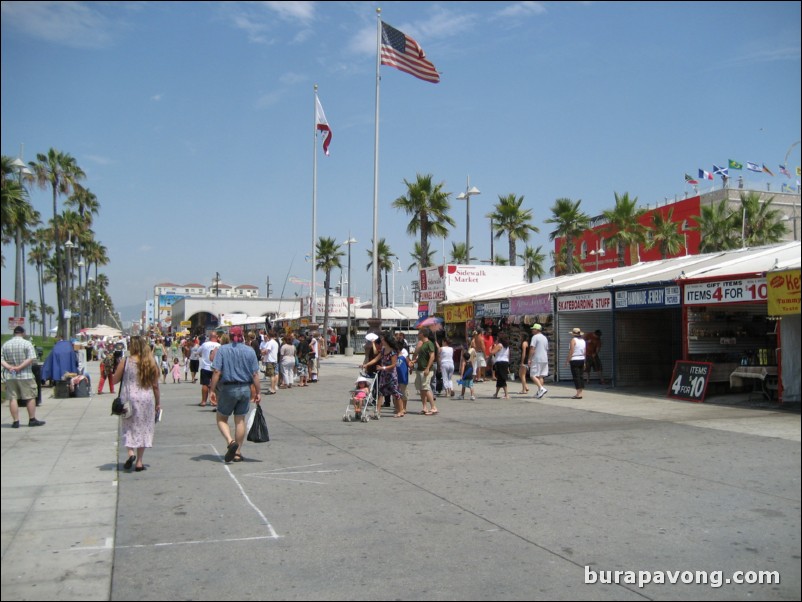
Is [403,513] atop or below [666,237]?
below

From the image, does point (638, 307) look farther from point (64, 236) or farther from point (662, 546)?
point (64, 236)

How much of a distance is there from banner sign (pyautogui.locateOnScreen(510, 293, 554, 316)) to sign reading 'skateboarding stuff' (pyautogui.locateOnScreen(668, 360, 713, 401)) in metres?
5.33

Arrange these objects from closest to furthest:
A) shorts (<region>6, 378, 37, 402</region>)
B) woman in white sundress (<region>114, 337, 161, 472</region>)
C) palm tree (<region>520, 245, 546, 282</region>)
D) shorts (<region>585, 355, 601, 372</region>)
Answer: woman in white sundress (<region>114, 337, 161, 472</region>), shorts (<region>6, 378, 37, 402</region>), shorts (<region>585, 355, 601, 372</region>), palm tree (<region>520, 245, 546, 282</region>)

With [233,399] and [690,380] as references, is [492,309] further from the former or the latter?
[233,399]

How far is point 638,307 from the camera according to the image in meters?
17.4

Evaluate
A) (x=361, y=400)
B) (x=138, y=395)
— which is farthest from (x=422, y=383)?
(x=138, y=395)

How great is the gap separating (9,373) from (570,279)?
17532mm

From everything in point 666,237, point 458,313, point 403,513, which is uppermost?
point 666,237

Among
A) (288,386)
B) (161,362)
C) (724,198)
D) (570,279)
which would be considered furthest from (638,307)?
(161,362)

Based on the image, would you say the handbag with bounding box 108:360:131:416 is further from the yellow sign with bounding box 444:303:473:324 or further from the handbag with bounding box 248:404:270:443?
the yellow sign with bounding box 444:303:473:324

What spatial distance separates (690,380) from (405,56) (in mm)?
16044

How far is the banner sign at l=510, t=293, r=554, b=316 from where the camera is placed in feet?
68.7

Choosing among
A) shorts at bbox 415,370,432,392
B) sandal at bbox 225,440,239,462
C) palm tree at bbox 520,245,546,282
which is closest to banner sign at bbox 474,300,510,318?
shorts at bbox 415,370,432,392

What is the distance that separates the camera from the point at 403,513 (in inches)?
251
